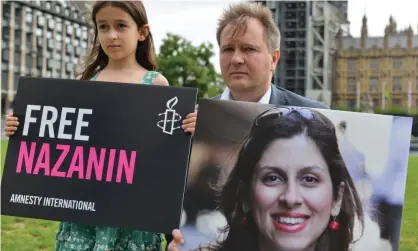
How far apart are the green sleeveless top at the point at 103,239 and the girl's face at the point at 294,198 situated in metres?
0.49

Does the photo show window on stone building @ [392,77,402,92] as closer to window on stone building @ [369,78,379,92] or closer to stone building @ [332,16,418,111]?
stone building @ [332,16,418,111]

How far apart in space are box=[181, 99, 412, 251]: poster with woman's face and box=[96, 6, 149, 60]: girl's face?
1.85 ft

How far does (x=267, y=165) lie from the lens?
6.93ft

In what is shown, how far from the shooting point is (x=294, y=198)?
6.82ft

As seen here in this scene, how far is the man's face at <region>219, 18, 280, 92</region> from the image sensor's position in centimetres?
219

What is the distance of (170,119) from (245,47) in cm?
41

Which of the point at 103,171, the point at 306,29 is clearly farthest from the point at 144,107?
the point at 306,29

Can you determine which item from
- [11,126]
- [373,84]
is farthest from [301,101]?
[373,84]

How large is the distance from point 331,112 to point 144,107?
2.42 feet

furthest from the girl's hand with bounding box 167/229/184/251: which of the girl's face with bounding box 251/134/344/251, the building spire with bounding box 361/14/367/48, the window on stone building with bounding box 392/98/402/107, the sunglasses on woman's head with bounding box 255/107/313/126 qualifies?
the building spire with bounding box 361/14/367/48

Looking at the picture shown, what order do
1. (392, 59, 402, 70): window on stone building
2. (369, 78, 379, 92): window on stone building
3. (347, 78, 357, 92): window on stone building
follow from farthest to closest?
1. (347, 78, 357, 92): window on stone building
2. (369, 78, 379, 92): window on stone building
3. (392, 59, 402, 70): window on stone building

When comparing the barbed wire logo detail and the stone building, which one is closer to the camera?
the barbed wire logo detail

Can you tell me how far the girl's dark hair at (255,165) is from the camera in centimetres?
208

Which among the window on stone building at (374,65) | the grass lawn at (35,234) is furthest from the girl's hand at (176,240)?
the window on stone building at (374,65)
